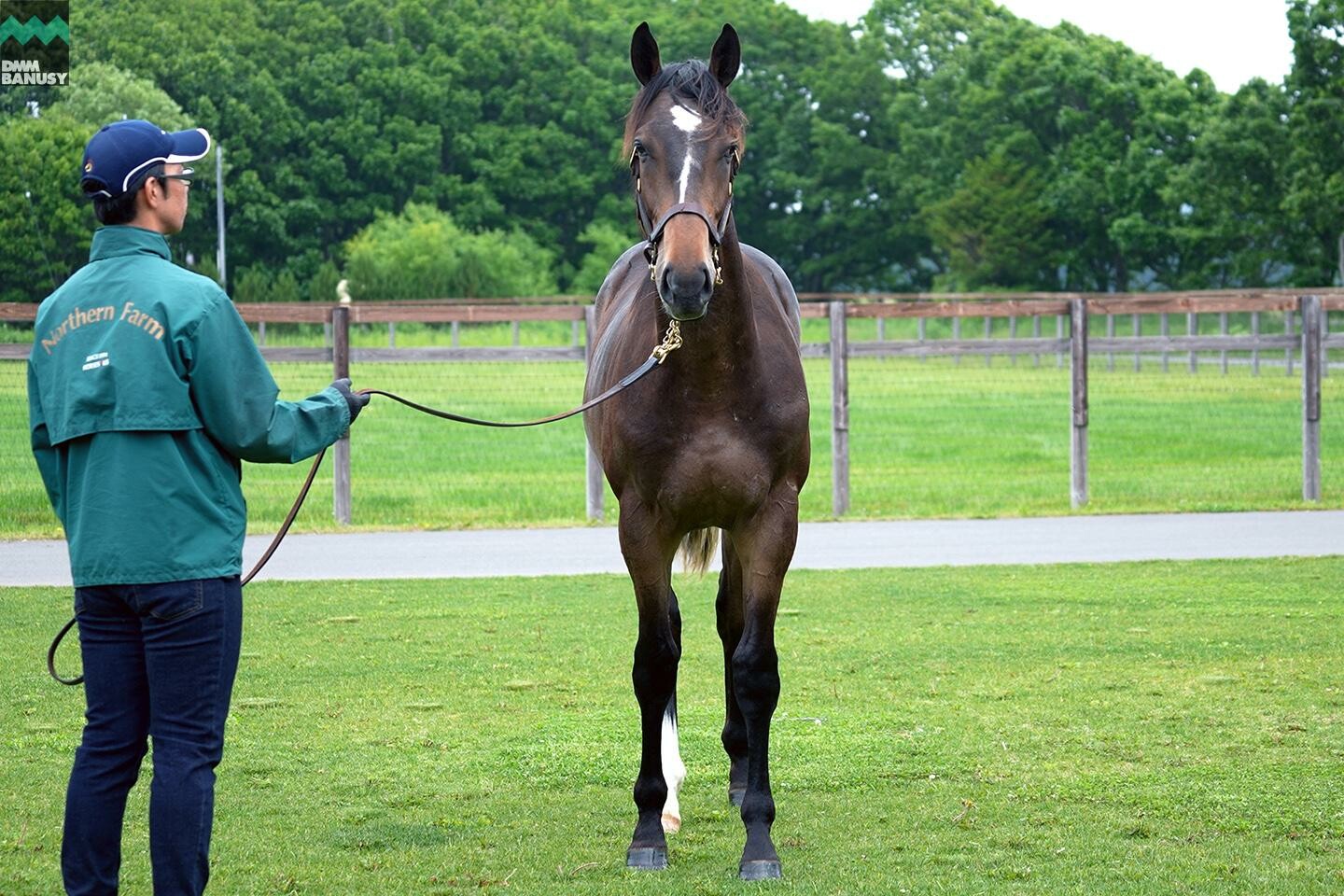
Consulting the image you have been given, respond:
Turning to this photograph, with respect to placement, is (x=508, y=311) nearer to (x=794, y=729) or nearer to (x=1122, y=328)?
(x=794, y=729)

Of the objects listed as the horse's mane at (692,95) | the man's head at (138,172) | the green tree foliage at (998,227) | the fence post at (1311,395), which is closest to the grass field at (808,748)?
the man's head at (138,172)

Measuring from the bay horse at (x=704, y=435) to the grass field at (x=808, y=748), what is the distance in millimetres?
389

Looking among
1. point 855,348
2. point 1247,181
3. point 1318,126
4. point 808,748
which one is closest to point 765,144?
point 1247,181

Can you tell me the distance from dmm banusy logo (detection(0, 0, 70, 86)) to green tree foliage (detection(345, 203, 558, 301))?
17.0 m

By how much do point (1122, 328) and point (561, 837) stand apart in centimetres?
4057

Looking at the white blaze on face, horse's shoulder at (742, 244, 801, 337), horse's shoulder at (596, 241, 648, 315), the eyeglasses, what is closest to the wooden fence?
horse's shoulder at (596, 241, 648, 315)

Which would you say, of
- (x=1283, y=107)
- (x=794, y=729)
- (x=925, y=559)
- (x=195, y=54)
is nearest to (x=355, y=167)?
(x=195, y=54)

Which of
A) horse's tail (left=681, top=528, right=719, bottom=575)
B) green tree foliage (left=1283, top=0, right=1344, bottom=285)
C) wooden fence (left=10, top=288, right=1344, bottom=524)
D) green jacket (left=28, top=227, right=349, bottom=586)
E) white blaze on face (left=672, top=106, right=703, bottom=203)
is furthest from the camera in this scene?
green tree foliage (left=1283, top=0, right=1344, bottom=285)

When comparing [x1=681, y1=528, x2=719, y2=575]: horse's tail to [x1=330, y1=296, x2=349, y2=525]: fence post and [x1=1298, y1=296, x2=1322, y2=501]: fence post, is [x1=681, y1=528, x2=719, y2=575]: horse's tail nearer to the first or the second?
[x1=330, y1=296, x2=349, y2=525]: fence post

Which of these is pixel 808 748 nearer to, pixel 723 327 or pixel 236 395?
pixel 723 327

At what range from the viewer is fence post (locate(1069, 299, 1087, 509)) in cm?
1548

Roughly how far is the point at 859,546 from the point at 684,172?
334 inches

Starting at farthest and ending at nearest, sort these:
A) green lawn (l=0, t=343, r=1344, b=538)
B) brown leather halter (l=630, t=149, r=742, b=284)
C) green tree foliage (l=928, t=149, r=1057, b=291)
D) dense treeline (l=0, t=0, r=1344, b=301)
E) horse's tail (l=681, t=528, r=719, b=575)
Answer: green tree foliage (l=928, t=149, r=1057, b=291)
dense treeline (l=0, t=0, r=1344, b=301)
green lawn (l=0, t=343, r=1344, b=538)
horse's tail (l=681, t=528, r=719, b=575)
brown leather halter (l=630, t=149, r=742, b=284)

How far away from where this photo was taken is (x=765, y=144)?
269ft
